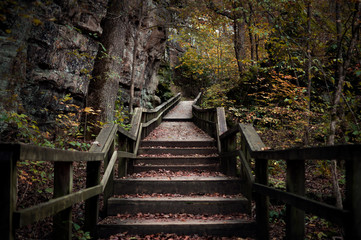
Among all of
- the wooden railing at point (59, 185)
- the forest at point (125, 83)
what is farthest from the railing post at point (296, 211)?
the wooden railing at point (59, 185)

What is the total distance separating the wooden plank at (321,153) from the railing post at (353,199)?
37 millimetres

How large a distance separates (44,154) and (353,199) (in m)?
2.11

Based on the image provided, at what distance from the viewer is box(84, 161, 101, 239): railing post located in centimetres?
293

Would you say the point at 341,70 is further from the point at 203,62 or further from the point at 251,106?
the point at 203,62

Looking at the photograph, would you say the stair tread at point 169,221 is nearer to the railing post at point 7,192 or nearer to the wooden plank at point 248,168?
the wooden plank at point 248,168

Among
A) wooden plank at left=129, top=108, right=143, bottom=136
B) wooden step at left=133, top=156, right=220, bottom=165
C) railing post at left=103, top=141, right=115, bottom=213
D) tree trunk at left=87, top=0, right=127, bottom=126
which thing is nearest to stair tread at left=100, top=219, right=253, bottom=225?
railing post at left=103, top=141, right=115, bottom=213

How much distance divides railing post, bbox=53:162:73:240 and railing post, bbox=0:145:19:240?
2.49 feet

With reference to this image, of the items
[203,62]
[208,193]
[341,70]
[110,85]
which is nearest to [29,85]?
[110,85]

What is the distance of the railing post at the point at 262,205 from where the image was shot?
2.95 m

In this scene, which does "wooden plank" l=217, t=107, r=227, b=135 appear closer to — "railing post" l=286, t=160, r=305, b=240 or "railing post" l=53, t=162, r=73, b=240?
"railing post" l=286, t=160, r=305, b=240

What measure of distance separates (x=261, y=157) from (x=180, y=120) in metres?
9.59

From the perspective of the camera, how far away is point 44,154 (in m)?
1.77

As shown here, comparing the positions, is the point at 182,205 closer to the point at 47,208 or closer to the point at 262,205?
the point at 262,205

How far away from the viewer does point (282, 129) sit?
7918 millimetres
